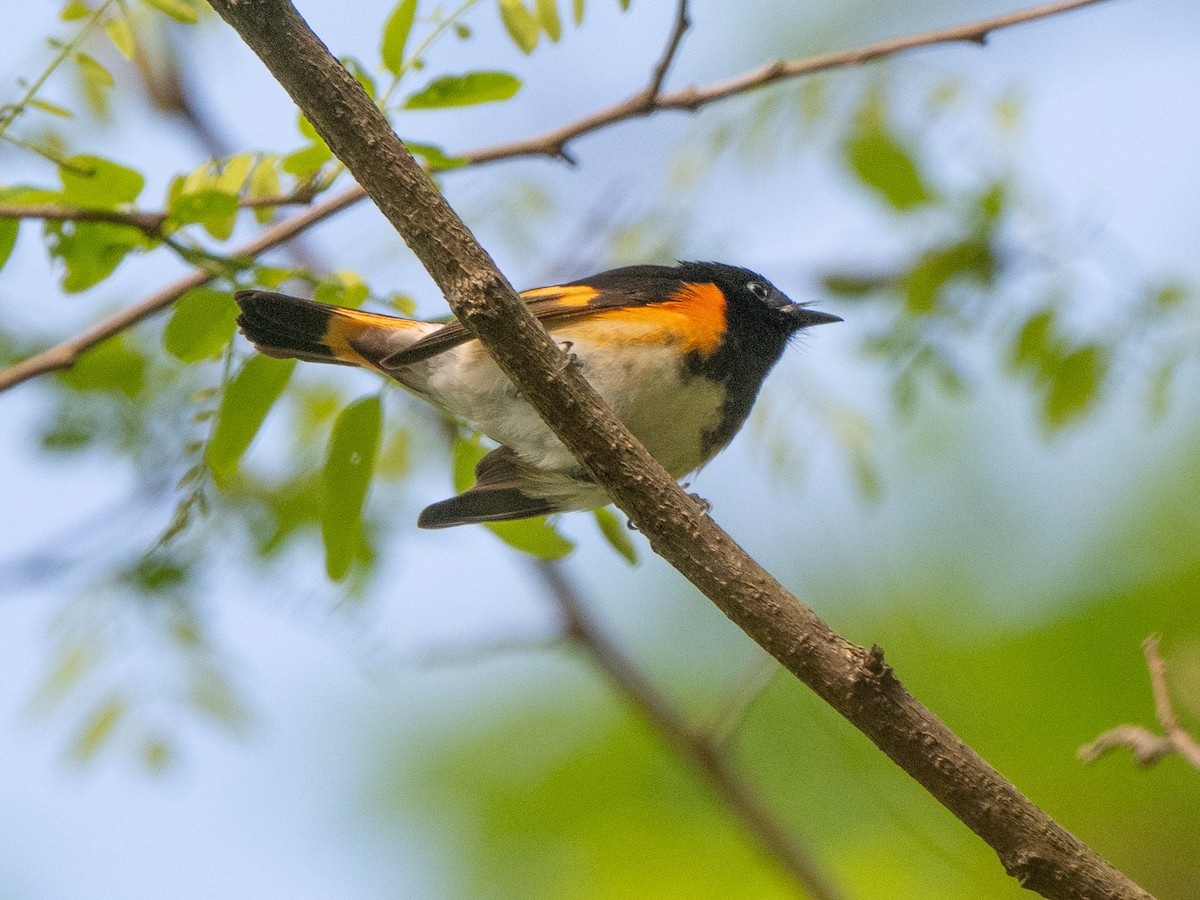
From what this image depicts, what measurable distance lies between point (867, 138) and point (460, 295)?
2.45m

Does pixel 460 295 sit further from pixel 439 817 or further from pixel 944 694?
pixel 439 817

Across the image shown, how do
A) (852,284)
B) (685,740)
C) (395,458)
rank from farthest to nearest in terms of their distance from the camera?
(852,284) → (395,458) → (685,740)

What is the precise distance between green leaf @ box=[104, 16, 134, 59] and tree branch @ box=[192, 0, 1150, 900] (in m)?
0.72

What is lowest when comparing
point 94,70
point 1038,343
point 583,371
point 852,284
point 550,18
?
point 1038,343

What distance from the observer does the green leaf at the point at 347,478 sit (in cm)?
288

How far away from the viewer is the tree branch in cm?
220

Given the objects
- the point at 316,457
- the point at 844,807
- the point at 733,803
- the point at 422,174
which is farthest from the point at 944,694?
the point at 422,174

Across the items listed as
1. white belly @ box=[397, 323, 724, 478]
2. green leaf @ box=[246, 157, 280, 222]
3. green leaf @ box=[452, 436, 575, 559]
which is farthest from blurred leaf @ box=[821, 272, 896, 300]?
green leaf @ box=[246, 157, 280, 222]

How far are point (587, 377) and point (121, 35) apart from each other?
1425 mm

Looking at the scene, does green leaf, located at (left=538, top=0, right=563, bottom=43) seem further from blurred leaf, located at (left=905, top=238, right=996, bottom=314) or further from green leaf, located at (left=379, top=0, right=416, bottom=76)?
blurred leaf, located at (left=905, top=238, right=996, bottom=314)

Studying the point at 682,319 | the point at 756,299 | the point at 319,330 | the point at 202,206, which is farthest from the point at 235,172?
the point at 756,299

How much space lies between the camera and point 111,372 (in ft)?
13.3

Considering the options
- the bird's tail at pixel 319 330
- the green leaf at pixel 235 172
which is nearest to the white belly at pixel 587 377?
the bird's tail at pixel 319 330

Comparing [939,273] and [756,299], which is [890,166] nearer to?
[939,273]
